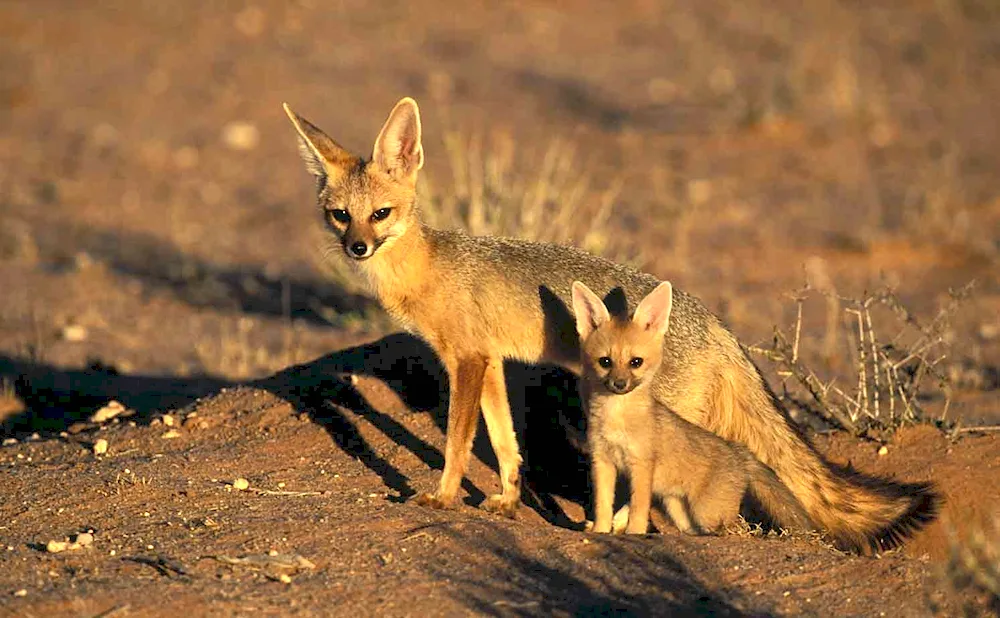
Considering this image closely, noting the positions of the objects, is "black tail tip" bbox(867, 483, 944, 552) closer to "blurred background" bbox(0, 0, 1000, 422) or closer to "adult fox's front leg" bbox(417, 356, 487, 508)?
"blurred background" bbox(0, 0, 1000, 422)

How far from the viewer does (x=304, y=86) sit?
19.1m

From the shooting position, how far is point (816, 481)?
21.3 ft

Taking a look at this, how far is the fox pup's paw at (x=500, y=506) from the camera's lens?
646 cm

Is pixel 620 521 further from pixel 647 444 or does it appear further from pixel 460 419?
pixel 460 419

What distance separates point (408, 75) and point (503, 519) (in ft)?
46.3

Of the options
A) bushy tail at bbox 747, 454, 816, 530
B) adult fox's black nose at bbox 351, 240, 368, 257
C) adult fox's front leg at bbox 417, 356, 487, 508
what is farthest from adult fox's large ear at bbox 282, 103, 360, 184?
bushy tail at bbox 747, 454, 816, 530

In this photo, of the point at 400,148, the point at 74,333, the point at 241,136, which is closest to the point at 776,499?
the point at 400,148

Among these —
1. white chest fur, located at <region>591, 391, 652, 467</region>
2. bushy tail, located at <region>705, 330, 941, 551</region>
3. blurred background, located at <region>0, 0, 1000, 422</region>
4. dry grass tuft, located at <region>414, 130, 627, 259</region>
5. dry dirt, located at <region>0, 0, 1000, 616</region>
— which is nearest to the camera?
dry dirt, located at <region>0, 0, 1000, 616</region>

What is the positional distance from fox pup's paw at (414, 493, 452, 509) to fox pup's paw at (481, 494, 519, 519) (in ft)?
0.91

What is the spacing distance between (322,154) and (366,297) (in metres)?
5.18

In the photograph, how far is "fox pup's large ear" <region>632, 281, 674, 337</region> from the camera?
607 centimetres

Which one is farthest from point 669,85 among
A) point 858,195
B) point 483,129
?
point 858,195

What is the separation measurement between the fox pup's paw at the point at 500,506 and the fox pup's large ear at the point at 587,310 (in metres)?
0.92

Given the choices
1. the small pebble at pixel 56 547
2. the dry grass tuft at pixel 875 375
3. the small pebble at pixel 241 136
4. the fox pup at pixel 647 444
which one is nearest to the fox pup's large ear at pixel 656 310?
the fox pup at pixel 647 444
